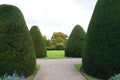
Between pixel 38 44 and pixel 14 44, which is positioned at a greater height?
pixel 38 44

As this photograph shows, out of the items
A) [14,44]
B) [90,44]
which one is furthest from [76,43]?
[14,44]

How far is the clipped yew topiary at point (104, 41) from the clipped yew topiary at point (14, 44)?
3.74 m

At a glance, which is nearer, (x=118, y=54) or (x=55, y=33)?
(x=118, y=54)

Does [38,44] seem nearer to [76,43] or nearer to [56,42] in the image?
[76,43]

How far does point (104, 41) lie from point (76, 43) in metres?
14.1

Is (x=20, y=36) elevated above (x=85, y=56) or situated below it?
above

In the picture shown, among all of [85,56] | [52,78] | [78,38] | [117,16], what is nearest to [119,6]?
[117,16]

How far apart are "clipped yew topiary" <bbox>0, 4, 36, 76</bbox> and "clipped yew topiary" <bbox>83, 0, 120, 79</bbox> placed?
12.3 feet

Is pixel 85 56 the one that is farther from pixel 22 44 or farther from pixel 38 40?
pixel 38 40

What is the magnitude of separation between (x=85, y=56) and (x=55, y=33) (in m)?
60.8

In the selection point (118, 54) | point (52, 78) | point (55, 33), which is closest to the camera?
point (118, 54)

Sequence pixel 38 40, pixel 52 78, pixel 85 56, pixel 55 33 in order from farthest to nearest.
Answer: pixel 55 33 < pixel 38 40 < pixel 85 56 < pixel 52 78

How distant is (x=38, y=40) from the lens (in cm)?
2945

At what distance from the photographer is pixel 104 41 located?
605 inches
